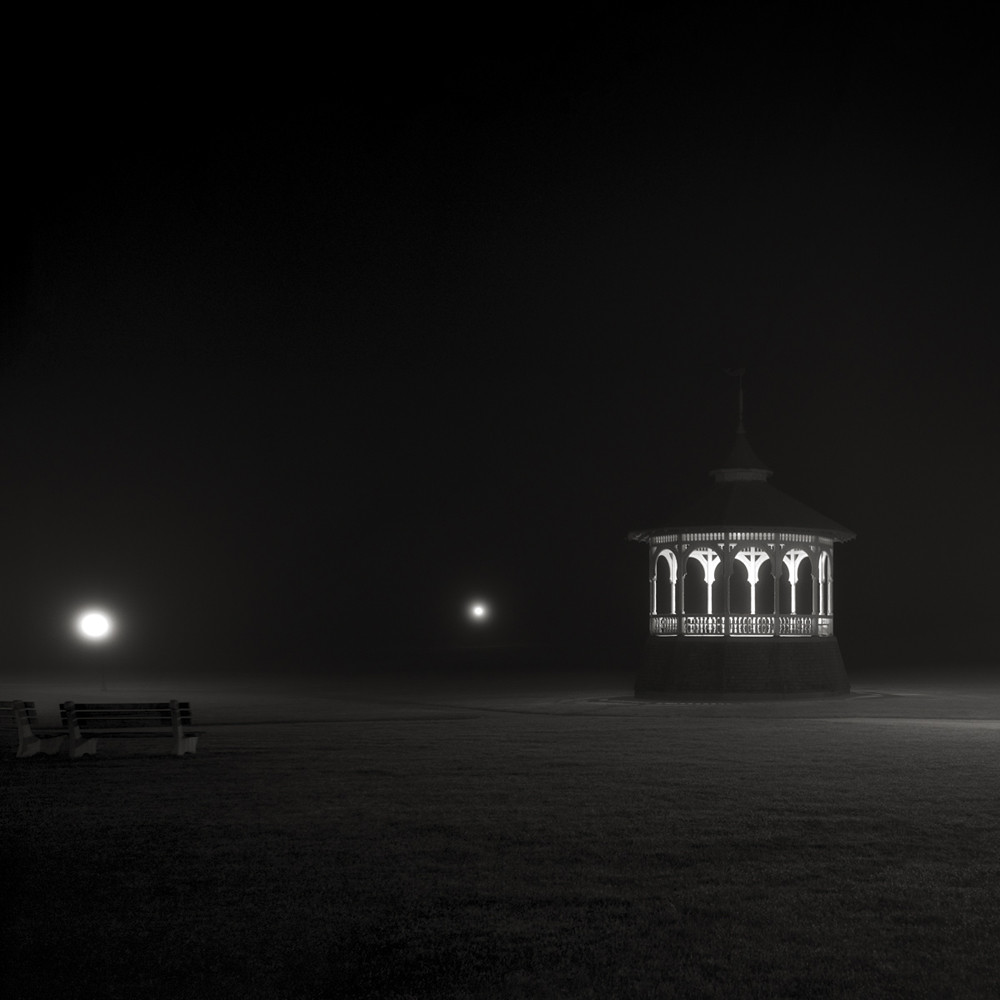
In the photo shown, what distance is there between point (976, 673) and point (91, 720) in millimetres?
40047

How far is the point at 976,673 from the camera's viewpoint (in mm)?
50031

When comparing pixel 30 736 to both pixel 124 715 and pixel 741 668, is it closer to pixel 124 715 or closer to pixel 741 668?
pixel 124 715

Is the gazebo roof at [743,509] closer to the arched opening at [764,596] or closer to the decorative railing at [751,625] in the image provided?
the decorative railing at [751,625]

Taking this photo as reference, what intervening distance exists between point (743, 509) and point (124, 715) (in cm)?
2131

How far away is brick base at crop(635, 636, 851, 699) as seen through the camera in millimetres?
33938

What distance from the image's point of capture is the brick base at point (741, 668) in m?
33.9

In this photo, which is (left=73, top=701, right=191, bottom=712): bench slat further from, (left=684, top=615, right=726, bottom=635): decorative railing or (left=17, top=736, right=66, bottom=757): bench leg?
(left=684, top=615, right=726, bottom=635): decorative railing

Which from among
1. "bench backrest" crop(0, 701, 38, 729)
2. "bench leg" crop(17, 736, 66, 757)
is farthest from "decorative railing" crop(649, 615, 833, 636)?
"bench leg" crop(17, 736, 66, 757)

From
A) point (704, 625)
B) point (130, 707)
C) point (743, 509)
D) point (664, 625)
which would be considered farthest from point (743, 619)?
point (130, 707)

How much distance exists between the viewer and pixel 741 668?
1340 inches

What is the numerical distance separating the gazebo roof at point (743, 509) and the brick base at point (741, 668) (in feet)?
9.95

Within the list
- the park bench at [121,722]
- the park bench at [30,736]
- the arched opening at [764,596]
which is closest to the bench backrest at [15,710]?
the park bench at [30,736]

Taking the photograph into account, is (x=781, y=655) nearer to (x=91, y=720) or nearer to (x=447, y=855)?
(x=91, y=720)

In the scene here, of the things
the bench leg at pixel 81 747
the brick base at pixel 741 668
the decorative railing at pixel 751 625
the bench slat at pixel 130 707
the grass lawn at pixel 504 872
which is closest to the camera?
the grass lawn at pixel 504 872
